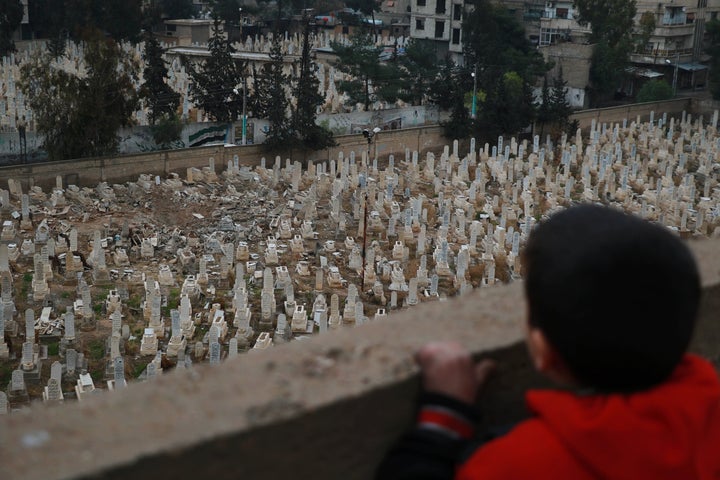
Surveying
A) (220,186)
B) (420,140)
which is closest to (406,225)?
(220,186)

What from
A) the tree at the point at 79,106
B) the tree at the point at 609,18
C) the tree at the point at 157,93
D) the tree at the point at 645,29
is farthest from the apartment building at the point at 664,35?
the tree at the point at 79,106

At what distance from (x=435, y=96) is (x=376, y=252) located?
11431 millimetres

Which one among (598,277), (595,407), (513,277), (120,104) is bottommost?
(513,277)

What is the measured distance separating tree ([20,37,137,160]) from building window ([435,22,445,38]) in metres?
16.2

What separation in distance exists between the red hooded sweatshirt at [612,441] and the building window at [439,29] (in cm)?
3309

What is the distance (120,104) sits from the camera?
19.9 metres

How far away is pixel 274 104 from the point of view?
20406mm

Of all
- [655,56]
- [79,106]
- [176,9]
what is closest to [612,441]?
[79,106]

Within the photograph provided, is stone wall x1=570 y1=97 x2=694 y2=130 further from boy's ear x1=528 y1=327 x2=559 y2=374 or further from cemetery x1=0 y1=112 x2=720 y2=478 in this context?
boy's ear x1=528 y1=327 x2=559 y2=374

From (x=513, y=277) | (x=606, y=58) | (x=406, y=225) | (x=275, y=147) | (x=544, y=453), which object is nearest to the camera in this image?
(x=544, y=453)

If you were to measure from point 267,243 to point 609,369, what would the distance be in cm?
1288

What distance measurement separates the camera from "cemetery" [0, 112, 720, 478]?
10609mm

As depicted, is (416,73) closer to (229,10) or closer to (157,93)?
(157,93)

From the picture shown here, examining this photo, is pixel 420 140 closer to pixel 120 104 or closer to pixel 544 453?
pixel 120 104
